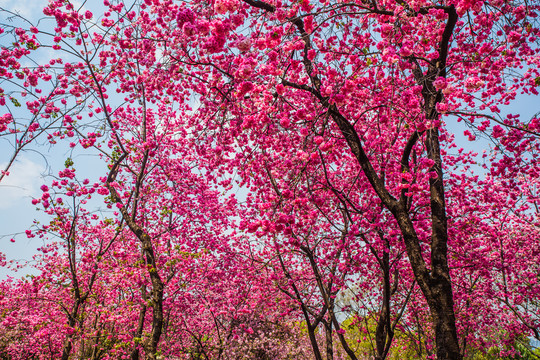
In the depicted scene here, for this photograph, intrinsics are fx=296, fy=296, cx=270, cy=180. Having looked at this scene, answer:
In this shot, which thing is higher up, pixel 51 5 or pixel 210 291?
pixel 51 5

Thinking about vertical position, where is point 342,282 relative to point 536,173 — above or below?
below

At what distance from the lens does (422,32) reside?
19.1 ft

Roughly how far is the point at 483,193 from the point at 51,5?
12.6 metres

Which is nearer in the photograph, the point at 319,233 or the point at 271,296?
the point at 319,233

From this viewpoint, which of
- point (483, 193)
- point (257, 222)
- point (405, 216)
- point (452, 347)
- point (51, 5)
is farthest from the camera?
point (483, 193)

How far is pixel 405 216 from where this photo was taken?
4.42 meters

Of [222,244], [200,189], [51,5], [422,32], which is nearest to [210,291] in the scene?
[222,244]

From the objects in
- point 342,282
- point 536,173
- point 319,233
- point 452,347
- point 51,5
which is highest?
point 51,5

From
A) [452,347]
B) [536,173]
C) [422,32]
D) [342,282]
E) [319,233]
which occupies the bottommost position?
[452,347]

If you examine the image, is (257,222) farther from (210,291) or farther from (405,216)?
(210,291)

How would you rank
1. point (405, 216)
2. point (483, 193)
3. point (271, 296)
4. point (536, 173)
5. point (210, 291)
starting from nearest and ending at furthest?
point (405, 216) → point (536, 173) → point (483, 193) → point (210, 291) → point (271, 296)

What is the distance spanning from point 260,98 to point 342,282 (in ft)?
18.5

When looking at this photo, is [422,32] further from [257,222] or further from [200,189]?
[200,189]

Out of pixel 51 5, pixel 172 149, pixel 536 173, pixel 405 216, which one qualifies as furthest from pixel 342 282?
pixel 51 5
